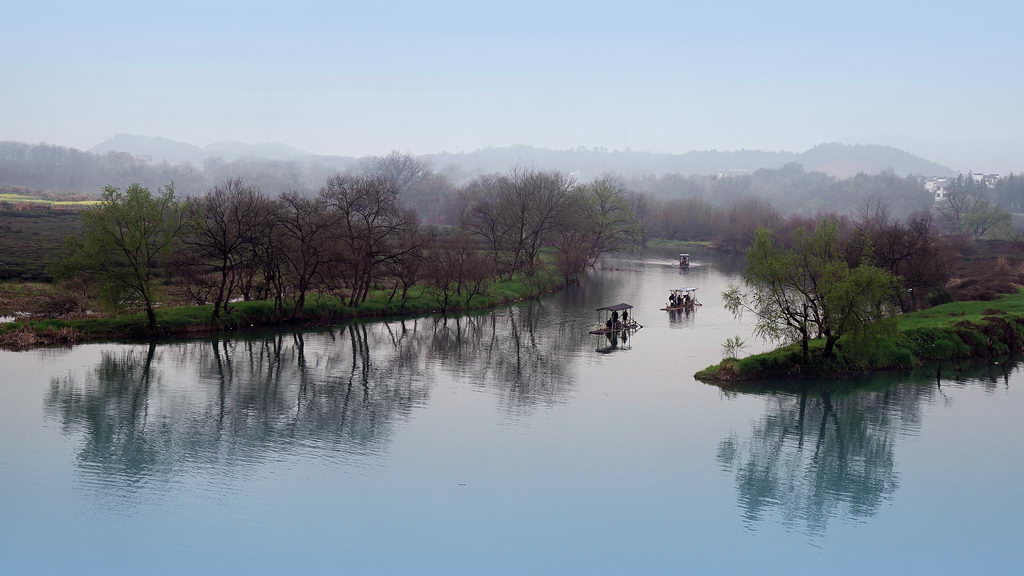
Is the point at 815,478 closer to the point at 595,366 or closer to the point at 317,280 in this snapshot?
the point at 595,366

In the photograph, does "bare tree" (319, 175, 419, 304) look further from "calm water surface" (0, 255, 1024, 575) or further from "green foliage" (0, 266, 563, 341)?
"calm water surface" (0, 255, 1024, 575)

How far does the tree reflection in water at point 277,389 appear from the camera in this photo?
1125 inches

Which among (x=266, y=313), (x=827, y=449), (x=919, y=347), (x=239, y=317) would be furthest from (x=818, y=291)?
(x=239, y=317)

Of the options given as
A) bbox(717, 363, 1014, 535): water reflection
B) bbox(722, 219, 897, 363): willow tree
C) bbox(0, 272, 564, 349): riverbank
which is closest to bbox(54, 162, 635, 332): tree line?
bbox(0, 272, 564, 349): riverbank

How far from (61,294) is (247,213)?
40.4 feet

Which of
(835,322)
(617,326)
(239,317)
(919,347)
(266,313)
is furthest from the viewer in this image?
(617,326)

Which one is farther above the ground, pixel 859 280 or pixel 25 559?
pixel 859 280

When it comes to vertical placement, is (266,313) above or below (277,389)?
above

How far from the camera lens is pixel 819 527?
79.8 ft

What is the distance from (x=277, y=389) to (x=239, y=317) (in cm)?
1380

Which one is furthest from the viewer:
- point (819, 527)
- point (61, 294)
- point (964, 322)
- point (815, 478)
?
point (61, 294)

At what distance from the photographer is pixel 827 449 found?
31.5 metres

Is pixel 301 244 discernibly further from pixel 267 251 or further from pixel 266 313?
pixel 266 313

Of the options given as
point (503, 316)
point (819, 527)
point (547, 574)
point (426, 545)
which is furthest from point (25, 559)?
point (503, 316)
